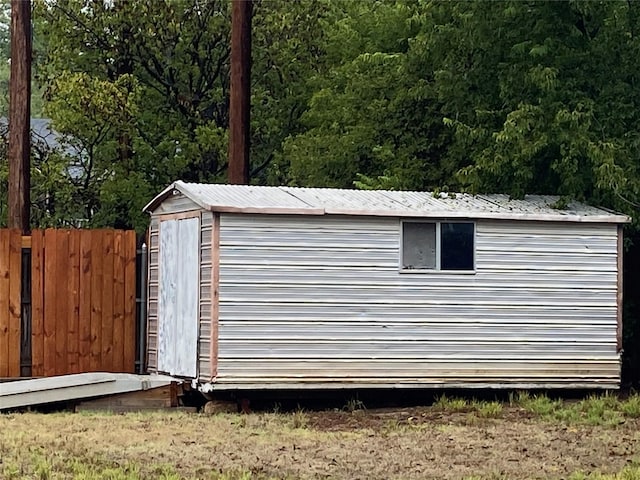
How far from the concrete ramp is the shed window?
3209mm

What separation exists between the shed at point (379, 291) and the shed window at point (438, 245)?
0.05 ft

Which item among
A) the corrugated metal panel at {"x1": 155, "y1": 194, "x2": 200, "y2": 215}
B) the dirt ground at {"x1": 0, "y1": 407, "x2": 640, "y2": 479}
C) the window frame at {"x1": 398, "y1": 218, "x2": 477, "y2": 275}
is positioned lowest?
the dirt ground at {"x1": 0, "y1": 407, "x2": 640, "y2": 479}

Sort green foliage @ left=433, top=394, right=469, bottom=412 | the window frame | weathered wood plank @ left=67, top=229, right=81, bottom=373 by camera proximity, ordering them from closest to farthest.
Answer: green foliage @ left=433, top=394, right=469, bottom=412 < the window frame < weathered wood plank @ left=67, top=229, right=81, bottom=373

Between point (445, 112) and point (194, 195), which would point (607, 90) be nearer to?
point (445, 112)

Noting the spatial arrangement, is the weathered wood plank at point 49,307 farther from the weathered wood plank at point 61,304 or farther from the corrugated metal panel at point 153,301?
the corrugated metal panel at point 153,301

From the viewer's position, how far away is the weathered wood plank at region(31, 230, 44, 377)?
50.1 ft

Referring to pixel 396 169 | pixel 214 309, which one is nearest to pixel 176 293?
pixel 214 309

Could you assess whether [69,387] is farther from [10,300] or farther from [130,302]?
[130,302]

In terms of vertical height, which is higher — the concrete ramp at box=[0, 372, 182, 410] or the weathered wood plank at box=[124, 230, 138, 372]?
the weathered wood plank at box=[124, 230, 138, 372]

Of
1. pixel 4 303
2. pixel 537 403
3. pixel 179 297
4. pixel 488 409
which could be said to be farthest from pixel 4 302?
pixel 537 403

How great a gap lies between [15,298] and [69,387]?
1.81 meters

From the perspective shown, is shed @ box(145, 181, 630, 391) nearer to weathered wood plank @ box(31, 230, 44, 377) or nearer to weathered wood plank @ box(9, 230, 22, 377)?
weathered wood plank @ box(31, 230, 44, 377)

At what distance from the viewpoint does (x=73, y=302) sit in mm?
15484

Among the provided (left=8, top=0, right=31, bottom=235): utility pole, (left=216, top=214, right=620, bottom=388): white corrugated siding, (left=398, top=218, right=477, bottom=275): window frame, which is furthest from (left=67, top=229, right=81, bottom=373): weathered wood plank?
(left=398, top=218, right=477, bottom=275): window frame
